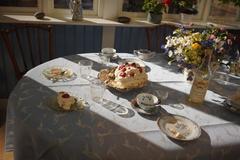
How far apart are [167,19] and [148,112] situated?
1.74m

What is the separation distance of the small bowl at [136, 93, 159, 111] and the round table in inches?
1.9

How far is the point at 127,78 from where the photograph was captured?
1531 mm

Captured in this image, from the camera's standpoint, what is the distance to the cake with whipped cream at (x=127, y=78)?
5.02ft

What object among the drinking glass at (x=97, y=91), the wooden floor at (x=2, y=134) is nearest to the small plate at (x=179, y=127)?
the drinking glass at (x=97, y=91)

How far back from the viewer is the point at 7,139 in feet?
5.24

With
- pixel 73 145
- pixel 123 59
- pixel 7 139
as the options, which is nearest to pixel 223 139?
pixel 73 145

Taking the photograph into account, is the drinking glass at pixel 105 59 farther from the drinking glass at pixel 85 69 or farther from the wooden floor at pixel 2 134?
the wooden floor at pixel 2 134

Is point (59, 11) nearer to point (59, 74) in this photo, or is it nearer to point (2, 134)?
point (59, 74)

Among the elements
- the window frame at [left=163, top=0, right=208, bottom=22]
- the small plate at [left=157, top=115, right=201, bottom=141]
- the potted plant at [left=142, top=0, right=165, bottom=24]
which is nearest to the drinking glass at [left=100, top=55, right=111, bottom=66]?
the small plate at [left=157, top=115, right=201, bottom=141]

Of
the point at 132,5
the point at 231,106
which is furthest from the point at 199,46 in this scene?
the point at 132,5

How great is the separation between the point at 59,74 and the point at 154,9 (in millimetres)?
1358

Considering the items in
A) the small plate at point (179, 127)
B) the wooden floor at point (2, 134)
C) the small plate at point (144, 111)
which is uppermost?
the small plate at point (144, 111)

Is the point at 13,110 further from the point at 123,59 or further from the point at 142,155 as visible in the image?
the point at 123,59

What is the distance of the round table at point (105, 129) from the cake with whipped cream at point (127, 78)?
5cm
